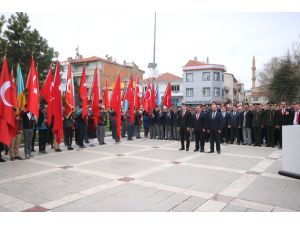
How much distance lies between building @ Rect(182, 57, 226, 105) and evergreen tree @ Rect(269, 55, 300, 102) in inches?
669

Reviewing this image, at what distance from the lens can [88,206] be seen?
491cm

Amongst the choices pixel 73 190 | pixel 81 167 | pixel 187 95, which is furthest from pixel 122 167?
pixel 187 95

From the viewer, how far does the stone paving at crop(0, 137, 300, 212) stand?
5004mm

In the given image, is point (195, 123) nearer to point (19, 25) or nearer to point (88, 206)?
point (88, 206)

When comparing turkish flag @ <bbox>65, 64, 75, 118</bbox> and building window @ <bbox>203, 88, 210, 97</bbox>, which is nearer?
turkish flag @ <bbox>65, 64, 75, 118</bbox>

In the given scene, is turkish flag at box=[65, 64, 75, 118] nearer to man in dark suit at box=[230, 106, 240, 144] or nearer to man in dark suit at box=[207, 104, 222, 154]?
man in dark suit at box=[207, 104, 222, 154]

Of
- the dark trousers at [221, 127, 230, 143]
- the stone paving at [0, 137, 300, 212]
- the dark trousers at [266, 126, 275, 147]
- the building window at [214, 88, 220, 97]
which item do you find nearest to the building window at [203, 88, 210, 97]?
the building window at [214, 88, 220, 97]

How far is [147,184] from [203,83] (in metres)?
51.9

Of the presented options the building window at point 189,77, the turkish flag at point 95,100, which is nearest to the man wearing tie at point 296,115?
the turkish flag at point 95,100

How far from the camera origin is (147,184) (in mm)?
6414

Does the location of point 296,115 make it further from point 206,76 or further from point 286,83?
point 206,76

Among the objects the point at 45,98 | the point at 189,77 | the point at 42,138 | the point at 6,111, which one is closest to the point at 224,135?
the point at 42,138

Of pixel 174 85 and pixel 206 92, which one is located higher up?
pixel 174 85

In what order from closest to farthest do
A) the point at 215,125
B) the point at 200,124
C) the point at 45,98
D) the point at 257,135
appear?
the point at 45,98
the point at 215,125
the point at 200,124
the point at 257,135
